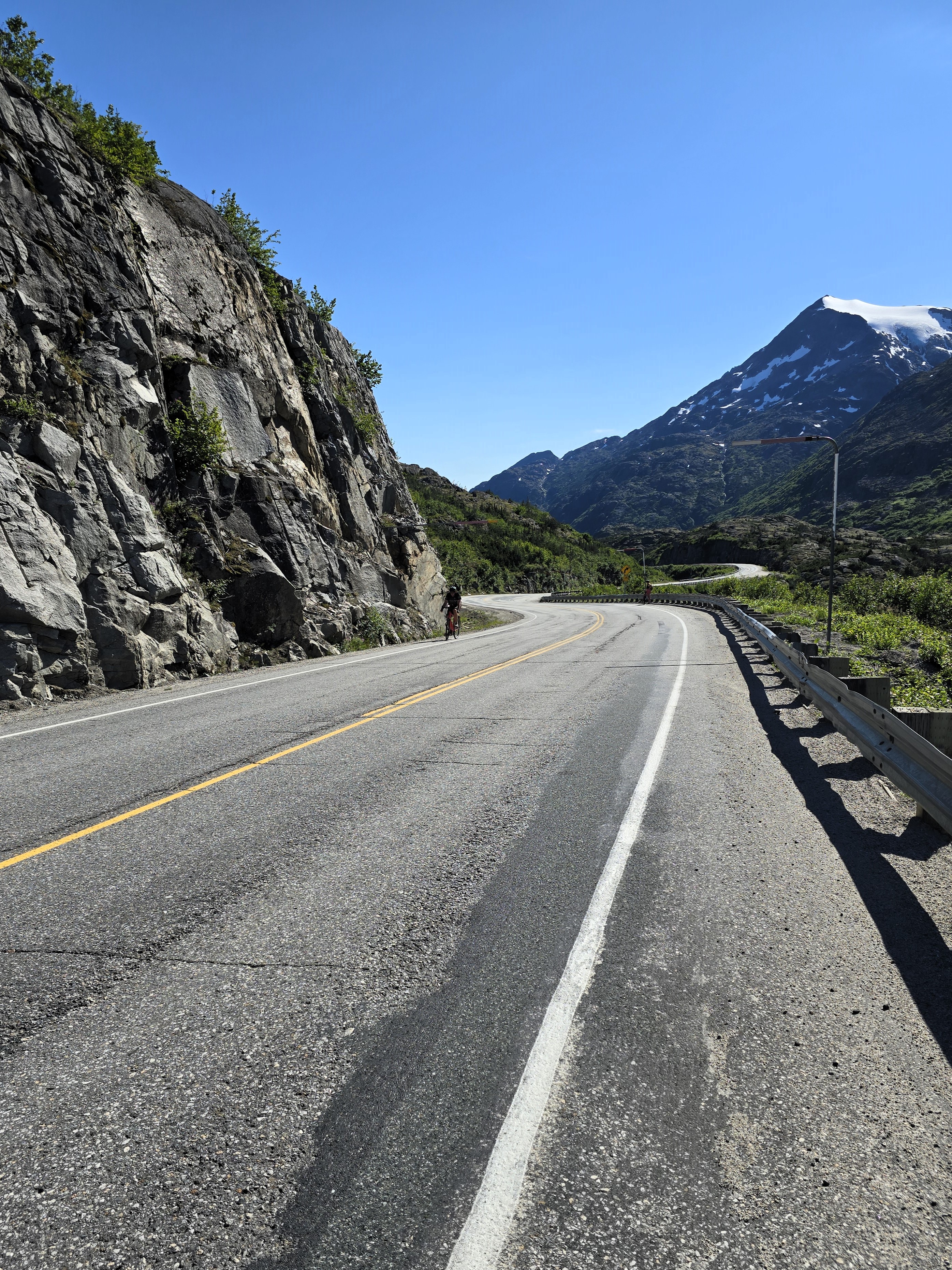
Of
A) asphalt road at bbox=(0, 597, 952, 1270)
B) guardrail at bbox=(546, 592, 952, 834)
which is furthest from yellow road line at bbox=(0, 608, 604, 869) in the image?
guardrail at bbox=(546, 592, 952, 834)

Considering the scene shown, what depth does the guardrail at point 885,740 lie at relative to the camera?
185 inches

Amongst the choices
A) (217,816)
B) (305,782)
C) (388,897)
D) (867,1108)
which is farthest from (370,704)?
(867,1108)

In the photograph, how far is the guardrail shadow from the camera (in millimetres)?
3252

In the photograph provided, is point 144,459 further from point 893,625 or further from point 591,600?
point 591,600

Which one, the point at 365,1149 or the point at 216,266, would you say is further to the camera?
the point at 216,266

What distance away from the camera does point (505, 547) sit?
93.6 m

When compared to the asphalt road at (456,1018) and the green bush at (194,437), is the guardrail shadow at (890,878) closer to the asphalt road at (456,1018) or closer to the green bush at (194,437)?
the asphalt road at (456,1018)

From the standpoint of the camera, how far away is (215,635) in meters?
15.1

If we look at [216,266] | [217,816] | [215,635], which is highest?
[216,266]

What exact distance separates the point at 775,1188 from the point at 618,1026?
852 millimetres

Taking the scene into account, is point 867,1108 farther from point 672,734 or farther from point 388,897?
point 672,734

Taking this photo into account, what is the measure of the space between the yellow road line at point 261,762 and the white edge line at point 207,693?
9.78 feet

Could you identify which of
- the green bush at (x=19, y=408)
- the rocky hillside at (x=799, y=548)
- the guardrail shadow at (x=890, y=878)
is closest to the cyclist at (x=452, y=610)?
the green bush at (x=19, y=408)

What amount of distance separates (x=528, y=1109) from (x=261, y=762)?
198 inches
